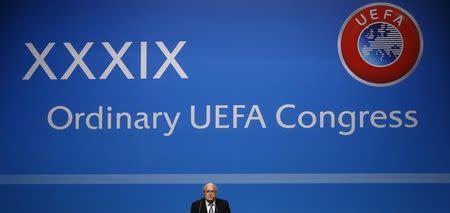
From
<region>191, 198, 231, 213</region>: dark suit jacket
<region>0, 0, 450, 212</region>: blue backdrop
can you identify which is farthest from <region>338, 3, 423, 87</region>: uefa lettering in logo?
<region>191, 198, 231, 213</region>: dark suit jacket

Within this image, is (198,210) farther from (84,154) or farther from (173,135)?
(84,154)

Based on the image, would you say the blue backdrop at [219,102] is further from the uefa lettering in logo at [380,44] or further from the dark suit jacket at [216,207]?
the dark suit jacket at [216,207]

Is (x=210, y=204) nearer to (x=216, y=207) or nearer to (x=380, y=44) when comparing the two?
(x=216, y=207)

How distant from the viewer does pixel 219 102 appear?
18.7 ft

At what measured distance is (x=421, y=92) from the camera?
561cm

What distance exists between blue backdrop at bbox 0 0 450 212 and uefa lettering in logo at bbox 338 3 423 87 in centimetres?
8

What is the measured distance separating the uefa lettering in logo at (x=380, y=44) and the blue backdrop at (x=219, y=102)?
0.26 feet

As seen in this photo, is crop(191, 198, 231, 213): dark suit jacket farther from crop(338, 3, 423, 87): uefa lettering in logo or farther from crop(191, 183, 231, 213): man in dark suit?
crop(338, 3, 423, 87): uefa lettering in logo

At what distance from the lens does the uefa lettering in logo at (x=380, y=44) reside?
5.64m

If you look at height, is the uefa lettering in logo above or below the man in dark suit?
above

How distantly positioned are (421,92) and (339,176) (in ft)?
3.85

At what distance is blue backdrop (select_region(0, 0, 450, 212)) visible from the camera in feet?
18.4

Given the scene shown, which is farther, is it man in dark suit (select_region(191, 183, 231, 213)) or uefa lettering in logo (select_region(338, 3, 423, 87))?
uefa lettering in logo (select_region(338, 3, 423, 87))

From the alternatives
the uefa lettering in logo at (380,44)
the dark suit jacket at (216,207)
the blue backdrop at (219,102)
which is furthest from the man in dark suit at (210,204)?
the uefa lettering in logo at (380,44)
